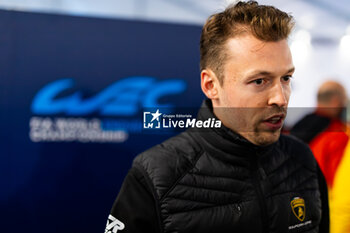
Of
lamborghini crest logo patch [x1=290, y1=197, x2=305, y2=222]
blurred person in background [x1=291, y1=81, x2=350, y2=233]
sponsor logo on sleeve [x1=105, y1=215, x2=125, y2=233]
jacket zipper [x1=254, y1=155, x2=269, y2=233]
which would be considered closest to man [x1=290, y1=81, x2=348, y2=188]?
blurred person in background [x1=291, y1=81, x2=350, y2=233]

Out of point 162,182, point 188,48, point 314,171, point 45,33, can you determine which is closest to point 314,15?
point 188,48

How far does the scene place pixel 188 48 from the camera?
7.29 ft

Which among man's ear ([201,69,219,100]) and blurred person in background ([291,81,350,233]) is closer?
man's ear ([201,69,219,100])

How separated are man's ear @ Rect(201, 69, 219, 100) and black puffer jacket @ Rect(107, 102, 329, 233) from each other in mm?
49

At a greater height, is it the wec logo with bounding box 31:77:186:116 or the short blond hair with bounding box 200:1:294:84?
the short blond hair with bounding box 200:1:294:84

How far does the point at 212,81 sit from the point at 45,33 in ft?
4.79

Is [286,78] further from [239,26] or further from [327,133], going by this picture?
[327,133]

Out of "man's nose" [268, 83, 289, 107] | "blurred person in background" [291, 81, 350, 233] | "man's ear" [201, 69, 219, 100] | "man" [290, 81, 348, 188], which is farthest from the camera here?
"man" [290, 81, 348, 188]

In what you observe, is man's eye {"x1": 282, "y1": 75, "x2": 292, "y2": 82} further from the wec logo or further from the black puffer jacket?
the wec logo

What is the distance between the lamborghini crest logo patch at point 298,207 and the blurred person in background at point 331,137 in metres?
0.44

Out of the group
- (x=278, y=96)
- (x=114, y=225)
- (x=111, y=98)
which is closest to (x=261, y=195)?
(x=278, y=96)

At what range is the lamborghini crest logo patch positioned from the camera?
3.00 ft

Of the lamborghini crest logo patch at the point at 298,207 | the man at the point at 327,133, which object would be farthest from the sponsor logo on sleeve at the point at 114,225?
the man at the point at 327,133

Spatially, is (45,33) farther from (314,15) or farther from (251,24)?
(314,15)
